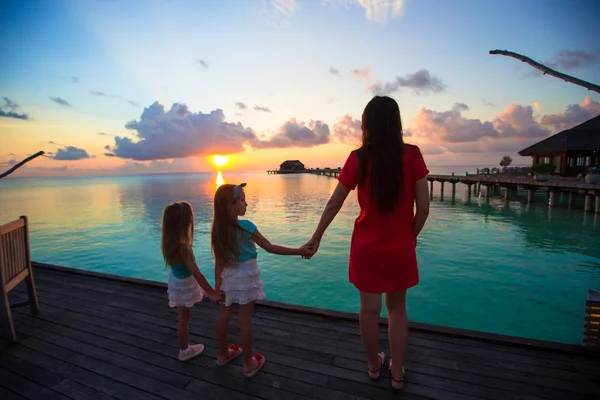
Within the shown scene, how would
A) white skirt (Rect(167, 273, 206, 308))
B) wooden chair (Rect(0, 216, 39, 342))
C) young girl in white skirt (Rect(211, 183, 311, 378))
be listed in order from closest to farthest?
young girl in white skirt (Rect(211, 183, 311, 378))
white skirt (Rect(167, 273, 206, 308))
wooden chair (Rect(0, 216, 39, 342))

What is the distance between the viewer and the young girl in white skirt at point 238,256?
2584 millimetres

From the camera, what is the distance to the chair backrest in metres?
3.36

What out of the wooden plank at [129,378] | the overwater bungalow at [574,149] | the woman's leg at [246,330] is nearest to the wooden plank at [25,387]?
the wooden plank at [129,378]

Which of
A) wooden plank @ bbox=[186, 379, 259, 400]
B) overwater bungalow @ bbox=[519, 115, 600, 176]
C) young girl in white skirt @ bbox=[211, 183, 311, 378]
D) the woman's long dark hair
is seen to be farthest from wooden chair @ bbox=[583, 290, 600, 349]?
overwater bungalow @ bbox=[519, 115, 600, 176]

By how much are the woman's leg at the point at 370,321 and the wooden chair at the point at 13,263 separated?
3.74 m

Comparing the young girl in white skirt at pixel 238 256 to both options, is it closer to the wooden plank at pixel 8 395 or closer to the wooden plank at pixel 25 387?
the wooden plank at pixel 25 387

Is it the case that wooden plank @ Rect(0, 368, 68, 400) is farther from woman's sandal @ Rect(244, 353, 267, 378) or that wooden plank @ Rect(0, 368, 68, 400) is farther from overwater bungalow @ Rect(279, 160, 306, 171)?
overwater bungalow @ Rect(279, 160, 306, 171)

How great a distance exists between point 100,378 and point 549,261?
14.5 meters

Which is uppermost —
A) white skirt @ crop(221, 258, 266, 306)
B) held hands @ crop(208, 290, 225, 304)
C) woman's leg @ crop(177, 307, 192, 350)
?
white skirt @ crop(221, 258, 266, 306)

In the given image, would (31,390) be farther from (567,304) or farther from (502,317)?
(567,304)

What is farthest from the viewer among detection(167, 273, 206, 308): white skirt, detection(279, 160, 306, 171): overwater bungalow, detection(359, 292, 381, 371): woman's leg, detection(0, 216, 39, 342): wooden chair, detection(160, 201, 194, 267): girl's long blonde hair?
detection(279, 160, 306, 171): overwater bungalow

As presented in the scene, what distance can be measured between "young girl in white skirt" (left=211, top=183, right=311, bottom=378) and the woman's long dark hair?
0.86 metres

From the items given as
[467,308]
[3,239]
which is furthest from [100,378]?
[467,308]

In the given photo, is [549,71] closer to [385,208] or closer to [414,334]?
[385,208]
